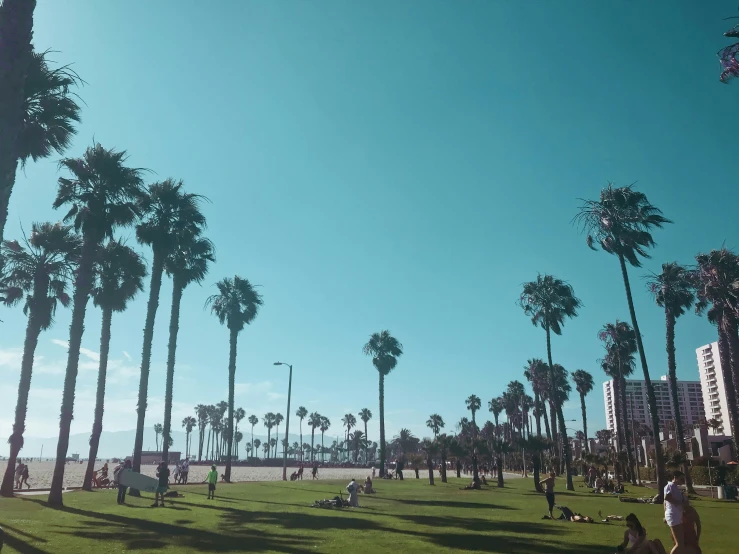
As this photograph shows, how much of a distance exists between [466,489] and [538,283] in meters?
19.2

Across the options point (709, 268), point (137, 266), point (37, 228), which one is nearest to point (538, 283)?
point (709, 268)

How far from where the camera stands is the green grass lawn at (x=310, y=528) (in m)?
13.6

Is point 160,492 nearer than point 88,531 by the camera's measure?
No

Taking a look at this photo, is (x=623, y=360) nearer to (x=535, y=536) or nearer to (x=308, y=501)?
(x=308, y=501)

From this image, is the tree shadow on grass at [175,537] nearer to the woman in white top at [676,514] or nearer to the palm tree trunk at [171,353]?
the woman in white top at [676,514]

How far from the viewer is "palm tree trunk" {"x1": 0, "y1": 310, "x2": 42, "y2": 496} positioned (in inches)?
1079

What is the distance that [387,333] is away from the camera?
7419 centimetres

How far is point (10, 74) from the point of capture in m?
12.0

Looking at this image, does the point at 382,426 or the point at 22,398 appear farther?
the point at 382,426

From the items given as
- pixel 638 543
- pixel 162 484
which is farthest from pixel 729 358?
pixel 162 484

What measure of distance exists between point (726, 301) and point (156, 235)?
130ft

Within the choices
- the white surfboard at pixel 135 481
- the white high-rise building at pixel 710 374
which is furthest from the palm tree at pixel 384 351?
the white high-rise building at pixel 710 374

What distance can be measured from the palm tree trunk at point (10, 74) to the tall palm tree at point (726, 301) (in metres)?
43.0

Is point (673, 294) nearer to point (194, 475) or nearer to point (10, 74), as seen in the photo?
point (10, 74)
